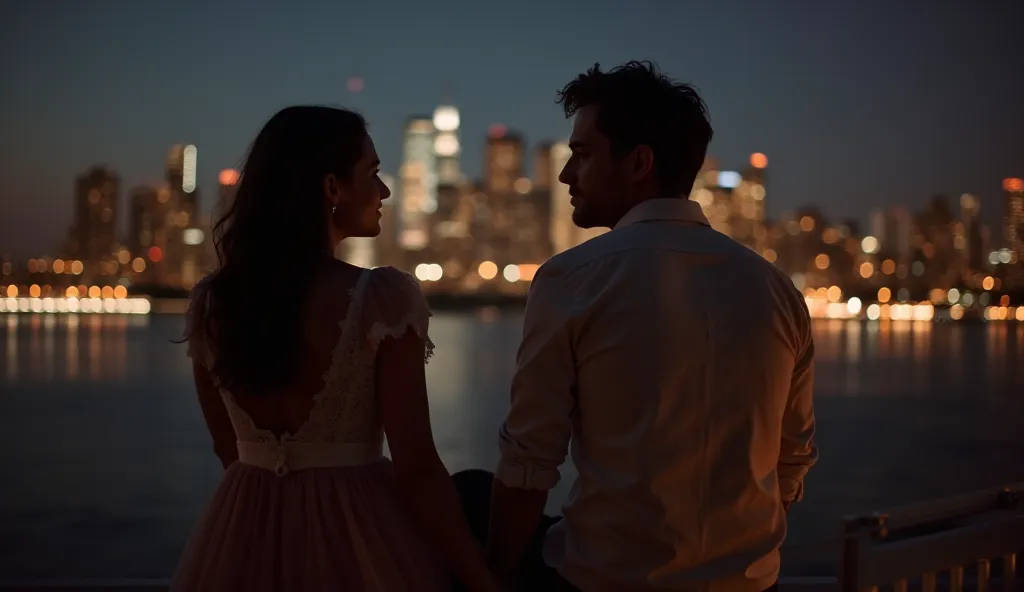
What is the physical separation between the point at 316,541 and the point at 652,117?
0.89 metres

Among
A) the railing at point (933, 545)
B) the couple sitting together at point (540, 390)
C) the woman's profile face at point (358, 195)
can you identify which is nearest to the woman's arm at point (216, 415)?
the couple sitting together at point (540, 390)

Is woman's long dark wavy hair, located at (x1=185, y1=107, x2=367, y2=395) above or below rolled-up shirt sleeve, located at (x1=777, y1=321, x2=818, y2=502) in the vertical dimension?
above

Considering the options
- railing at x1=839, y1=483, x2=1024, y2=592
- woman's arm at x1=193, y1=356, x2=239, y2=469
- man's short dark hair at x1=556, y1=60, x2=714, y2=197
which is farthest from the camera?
railing at x1=839, y1=483, x2=1024, y2=592

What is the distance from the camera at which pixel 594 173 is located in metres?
1.53

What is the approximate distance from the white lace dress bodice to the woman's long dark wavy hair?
2.9 inches

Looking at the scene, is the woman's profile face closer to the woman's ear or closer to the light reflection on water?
the woman's ear

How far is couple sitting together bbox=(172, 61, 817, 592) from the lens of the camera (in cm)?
140

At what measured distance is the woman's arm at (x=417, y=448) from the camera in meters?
1.68

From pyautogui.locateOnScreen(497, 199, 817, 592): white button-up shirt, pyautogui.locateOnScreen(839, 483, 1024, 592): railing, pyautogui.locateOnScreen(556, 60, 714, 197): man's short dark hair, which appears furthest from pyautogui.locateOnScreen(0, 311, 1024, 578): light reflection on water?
pyautogui.locateOnScreen(556, 60, 714, 197): man's short dark hair

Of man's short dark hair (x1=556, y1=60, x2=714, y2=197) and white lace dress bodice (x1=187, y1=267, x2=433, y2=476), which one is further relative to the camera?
white lace dress bodice (x1=187, y1=267, x2=433, y2=476)

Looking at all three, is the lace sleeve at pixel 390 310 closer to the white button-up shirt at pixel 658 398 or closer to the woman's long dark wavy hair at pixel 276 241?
the woman's long dark wavy hair at pixel 276 241

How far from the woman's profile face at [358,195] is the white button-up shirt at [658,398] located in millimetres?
454

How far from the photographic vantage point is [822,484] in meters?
19.2

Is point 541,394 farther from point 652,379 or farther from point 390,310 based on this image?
point 390,310
